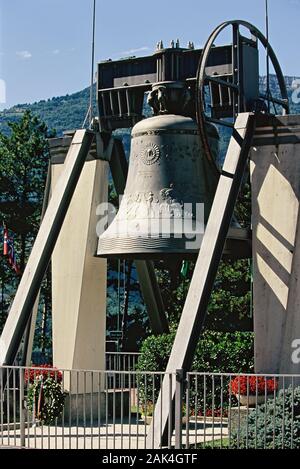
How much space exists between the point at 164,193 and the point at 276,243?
5.76ft

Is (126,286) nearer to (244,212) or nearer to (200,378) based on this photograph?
(244,212)

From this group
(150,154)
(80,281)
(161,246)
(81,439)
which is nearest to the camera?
(81,439)

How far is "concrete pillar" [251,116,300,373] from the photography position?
1461 centimetres

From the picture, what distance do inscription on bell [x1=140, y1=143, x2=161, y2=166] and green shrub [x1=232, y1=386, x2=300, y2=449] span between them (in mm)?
4278

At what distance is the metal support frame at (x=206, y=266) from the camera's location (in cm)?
1250

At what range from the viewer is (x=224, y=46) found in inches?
619

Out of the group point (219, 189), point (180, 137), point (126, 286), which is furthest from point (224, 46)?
point (126, 286)

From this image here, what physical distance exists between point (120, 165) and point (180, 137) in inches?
93.1

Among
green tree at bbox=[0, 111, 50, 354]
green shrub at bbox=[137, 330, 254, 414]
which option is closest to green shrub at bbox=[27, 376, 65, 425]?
green shrub at bbox=[137, 330, 254, 414]

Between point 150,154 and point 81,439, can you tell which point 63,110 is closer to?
point 150,154

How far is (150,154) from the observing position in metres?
15.3

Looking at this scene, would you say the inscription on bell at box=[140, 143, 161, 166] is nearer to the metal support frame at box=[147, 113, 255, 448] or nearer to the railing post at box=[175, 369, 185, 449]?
the metal support frame at box=[147, 113, 255, 448]
